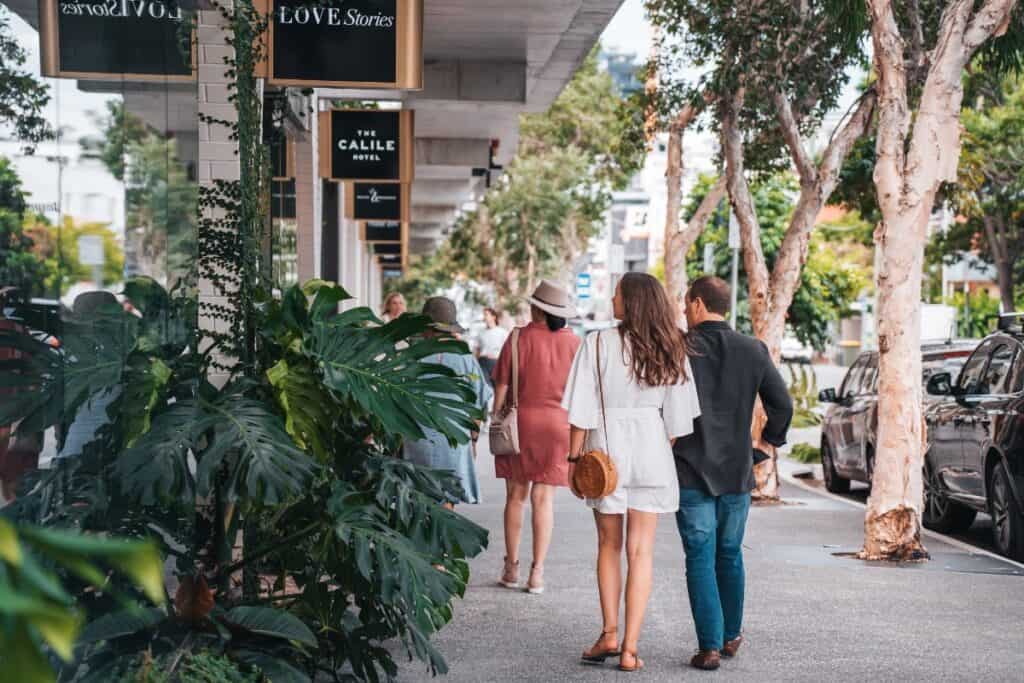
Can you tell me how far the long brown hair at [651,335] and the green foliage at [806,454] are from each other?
15468 millimetres

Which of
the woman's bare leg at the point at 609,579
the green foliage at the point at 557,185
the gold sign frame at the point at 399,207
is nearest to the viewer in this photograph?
the woman's bare leg at the point at 609,579

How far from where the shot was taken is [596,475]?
263 inches

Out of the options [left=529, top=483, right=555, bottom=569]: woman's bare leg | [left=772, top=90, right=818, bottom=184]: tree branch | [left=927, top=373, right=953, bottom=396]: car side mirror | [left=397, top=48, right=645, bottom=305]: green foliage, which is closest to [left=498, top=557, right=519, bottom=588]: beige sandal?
[left=529, top=483, right=555, bottom=569]: woman's bare leg

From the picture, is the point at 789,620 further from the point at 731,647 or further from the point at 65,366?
the point at 65,366

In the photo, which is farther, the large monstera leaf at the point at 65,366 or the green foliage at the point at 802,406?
the green foliage at the point at 802,406

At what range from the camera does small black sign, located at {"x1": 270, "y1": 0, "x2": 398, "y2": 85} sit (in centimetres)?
884

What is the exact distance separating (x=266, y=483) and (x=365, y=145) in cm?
1165

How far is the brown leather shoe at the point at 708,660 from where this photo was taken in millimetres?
6895

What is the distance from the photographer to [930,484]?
1388 centimetres

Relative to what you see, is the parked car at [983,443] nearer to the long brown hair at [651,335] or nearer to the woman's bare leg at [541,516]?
the woman's bare leg at [541,516]

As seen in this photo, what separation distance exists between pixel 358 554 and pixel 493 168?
19.7 metres

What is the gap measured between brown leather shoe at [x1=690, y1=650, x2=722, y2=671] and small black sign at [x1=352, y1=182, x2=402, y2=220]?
15.3 meters

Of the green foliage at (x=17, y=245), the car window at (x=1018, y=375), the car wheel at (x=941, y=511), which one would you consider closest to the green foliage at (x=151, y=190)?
the green foliage at (x=17, y=245)

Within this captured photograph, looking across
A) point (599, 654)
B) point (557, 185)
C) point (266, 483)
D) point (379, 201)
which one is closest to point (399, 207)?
point (379, 201)
